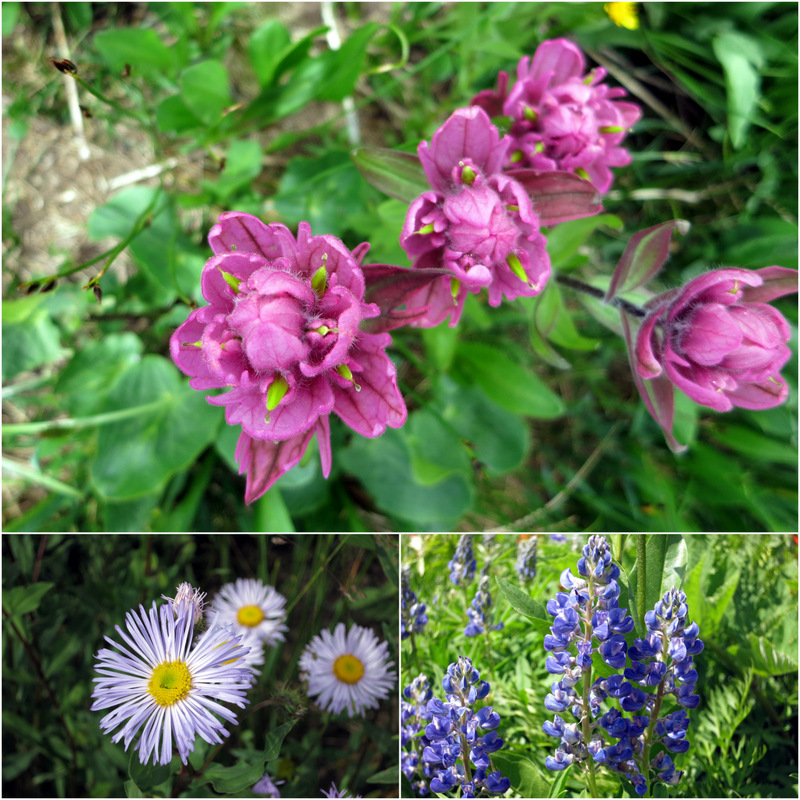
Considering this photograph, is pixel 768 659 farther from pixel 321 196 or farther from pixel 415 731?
pixel 321 196

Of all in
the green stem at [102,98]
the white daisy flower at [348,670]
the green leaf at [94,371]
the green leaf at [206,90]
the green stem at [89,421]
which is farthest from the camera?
the green leaf at [94,371]

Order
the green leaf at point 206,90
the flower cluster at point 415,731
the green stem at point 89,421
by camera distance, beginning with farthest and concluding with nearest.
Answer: the green stem at point 89,421 → the green leaf at point 206,90 → the flower cluster at point 415,731

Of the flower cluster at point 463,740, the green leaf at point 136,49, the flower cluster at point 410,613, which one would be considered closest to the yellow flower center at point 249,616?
the flower cluster at point 410,613

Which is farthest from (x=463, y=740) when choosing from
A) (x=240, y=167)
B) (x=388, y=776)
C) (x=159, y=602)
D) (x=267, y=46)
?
(x=267, y=46)

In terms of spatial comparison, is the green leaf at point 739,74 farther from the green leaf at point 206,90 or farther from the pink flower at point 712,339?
the green leaf at point 206,90

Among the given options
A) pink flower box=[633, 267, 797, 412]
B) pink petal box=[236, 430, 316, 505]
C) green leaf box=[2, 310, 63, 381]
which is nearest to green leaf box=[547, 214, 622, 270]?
pink flower box=[633, 267, 797, 412]

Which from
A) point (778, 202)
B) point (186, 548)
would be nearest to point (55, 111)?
point (186, 548)
